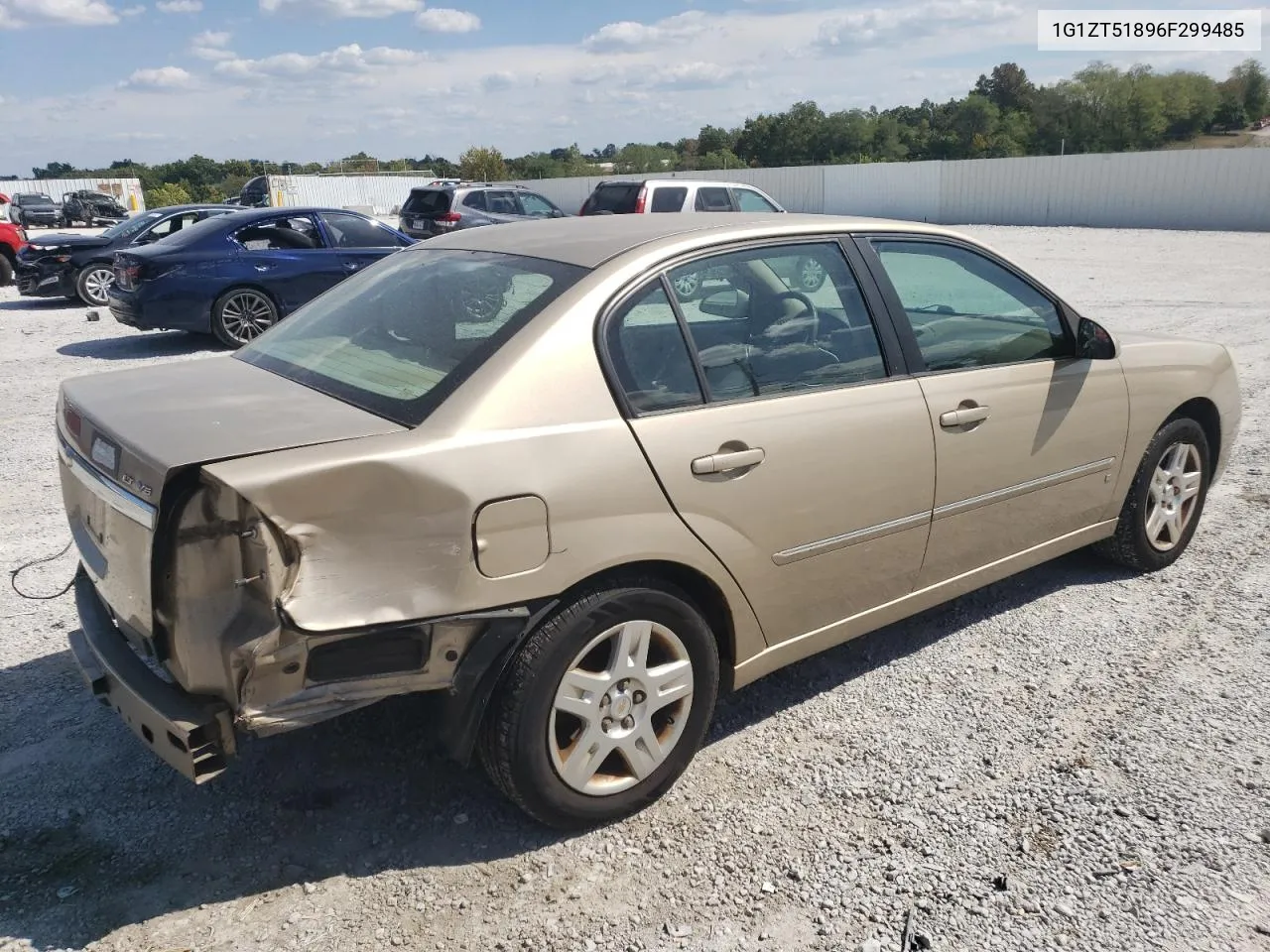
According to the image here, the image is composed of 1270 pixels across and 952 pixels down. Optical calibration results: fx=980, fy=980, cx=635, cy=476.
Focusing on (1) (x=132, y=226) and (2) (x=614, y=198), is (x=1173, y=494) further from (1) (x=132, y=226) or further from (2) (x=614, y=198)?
(1) (x=132, y=226)

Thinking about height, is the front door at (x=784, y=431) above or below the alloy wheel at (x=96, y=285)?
below

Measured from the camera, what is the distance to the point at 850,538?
332 centimetres

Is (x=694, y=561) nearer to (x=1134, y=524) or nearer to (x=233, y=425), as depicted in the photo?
(x=233, y=425)

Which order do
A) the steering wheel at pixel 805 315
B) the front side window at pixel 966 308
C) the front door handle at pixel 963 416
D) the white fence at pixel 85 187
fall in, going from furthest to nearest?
1. the white fence at pixel 85 187
2. the front side window at pixel 966 308
3. the front door handle at pixel 963 416
4. the steering wheel at pixel 805 315

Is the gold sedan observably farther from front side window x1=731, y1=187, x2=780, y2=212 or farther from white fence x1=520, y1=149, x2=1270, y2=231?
white fence x1=520, y1=149, x2=1270, y2=231

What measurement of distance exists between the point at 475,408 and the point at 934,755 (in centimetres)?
196

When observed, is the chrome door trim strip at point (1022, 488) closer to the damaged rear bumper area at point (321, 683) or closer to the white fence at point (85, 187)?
the damaged rear bumper area at point (321, 683)

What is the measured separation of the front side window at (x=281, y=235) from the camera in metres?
11.3

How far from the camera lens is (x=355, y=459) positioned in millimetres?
2369

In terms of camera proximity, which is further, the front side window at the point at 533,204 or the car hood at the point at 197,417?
the front side window at the point at 533,204

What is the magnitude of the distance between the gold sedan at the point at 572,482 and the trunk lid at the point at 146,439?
0.5 inches

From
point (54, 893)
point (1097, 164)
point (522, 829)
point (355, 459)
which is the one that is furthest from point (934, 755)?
point (1097, 164)

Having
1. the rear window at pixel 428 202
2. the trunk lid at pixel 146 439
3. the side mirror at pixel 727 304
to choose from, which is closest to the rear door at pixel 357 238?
the rear window at pixel 428 202

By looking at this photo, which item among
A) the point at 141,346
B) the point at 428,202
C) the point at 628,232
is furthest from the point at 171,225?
the point at 628,232
